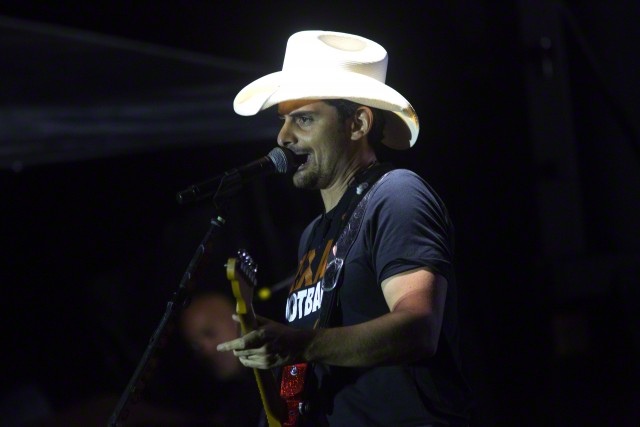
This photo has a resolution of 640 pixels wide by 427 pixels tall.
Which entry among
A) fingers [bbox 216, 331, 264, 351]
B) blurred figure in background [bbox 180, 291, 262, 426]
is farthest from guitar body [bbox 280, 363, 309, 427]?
blurred figure in background [bbox 180, 291, 262, 426]

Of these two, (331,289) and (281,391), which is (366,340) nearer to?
(331,289)

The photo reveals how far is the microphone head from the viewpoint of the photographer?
2.15 metres

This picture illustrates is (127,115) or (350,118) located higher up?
(127,115)

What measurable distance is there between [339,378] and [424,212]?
1.62ft

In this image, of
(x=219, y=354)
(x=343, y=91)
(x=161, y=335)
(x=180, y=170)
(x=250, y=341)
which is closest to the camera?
(x=250, y=341)

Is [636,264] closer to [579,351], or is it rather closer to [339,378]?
[579,351]

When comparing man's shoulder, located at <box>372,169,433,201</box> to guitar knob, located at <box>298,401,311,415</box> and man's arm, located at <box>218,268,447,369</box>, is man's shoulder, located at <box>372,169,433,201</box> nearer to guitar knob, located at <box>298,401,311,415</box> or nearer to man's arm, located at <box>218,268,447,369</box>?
man's arm, located at <box>218,268,447,369</box>

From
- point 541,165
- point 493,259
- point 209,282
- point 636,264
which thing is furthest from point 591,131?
point 209,282

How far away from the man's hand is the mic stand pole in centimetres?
25

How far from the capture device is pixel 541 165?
6.29 metres

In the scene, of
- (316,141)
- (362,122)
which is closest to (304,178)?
(316,141)

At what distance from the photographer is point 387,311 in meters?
1.98

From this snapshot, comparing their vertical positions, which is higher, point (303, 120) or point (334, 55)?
point (334, 55)

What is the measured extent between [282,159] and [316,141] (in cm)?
21
